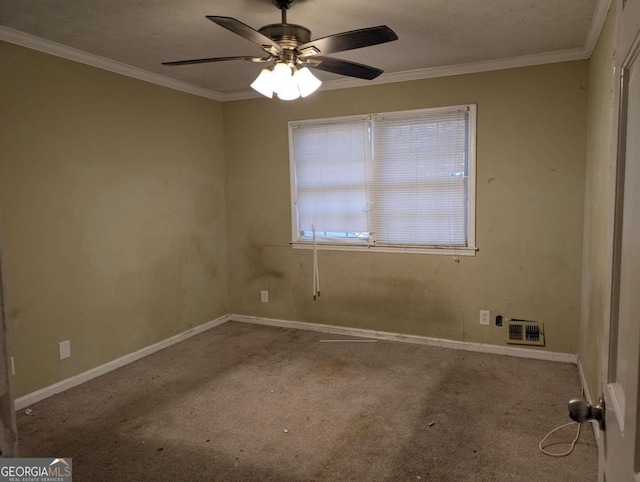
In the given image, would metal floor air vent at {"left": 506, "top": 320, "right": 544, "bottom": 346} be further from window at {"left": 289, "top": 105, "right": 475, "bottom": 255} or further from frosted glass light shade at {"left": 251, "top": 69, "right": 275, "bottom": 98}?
frosted glass light shade at {"left": 251, "top": 69, "right": 275, "bottom": 98}

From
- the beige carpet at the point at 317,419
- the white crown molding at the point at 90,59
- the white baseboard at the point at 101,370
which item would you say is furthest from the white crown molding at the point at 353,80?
the beige carpet at the point at 317,419

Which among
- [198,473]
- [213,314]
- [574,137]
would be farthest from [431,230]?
[198,473]

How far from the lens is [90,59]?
3266mm

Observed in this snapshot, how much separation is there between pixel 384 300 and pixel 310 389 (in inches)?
52.6

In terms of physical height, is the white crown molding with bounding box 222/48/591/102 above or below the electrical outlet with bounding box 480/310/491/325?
above

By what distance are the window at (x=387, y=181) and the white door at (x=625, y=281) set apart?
2.89 m

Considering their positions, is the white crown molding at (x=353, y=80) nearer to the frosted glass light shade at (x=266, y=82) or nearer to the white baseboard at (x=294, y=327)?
the frosted glass light shade at (x=266, y=82)

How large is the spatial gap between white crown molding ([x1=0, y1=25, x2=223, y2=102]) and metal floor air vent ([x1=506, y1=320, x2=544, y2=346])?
11.7ft

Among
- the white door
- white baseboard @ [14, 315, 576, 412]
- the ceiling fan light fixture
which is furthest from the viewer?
white baseboard @ [14, 315, 576, 412]

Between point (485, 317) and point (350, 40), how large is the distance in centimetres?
266

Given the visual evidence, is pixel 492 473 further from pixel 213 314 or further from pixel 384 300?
pixel 213 314

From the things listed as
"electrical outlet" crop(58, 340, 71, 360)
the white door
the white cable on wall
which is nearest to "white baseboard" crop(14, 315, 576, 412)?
"electrical outlet" crop(58, 340, 71, 360)

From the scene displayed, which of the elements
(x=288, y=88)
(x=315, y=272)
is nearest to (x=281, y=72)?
(x=288, y=88)

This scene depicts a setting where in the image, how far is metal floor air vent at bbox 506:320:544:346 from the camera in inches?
143
